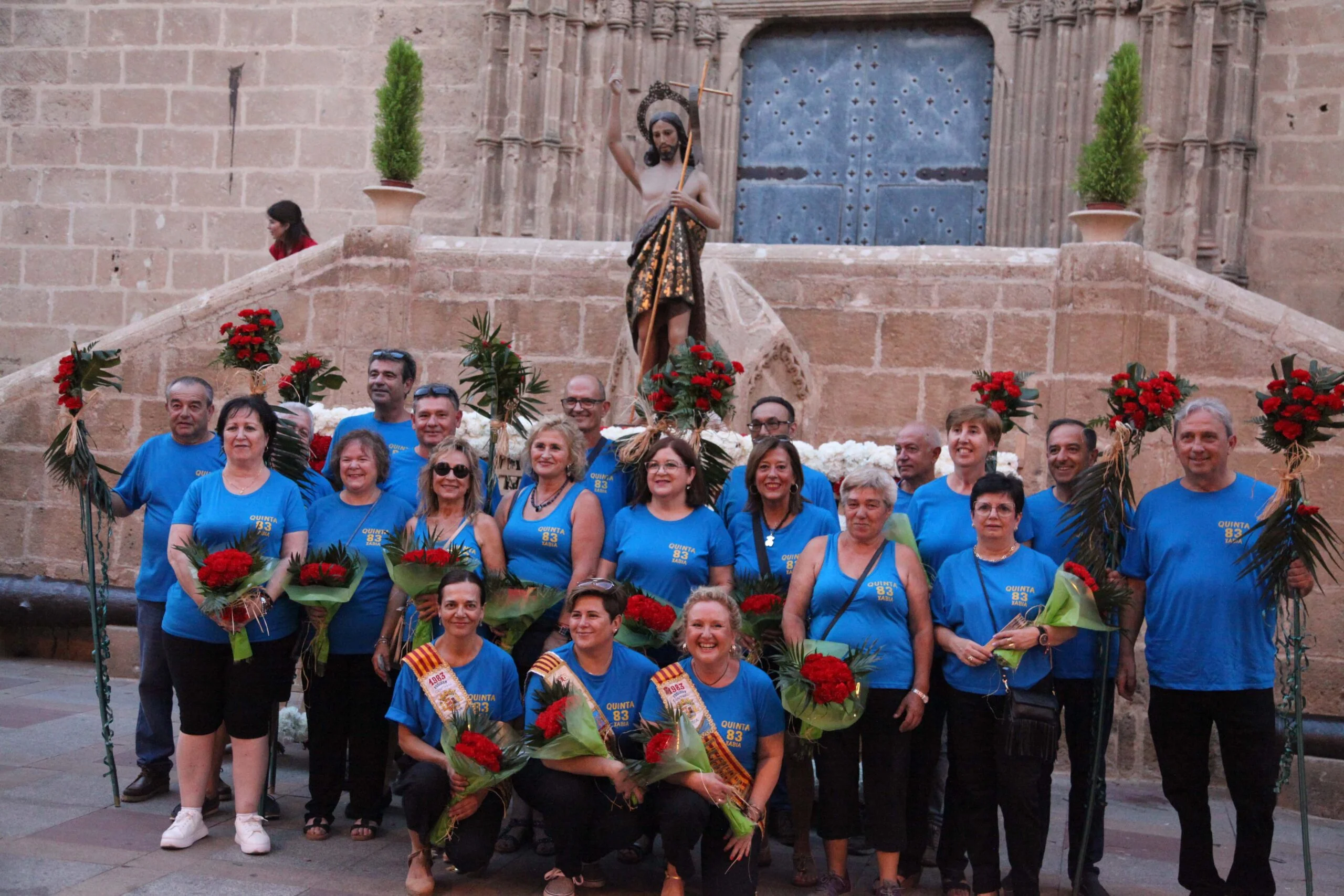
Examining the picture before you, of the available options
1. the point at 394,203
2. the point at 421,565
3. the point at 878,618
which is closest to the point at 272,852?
the point at 421,565

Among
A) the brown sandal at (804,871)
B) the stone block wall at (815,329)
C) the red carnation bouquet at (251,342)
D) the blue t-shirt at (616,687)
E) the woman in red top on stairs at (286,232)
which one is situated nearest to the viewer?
the blue t-shirt at (616,687)

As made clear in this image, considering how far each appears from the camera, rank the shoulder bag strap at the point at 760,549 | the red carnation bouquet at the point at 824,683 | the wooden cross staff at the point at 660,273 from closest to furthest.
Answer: the red carnation bouquet at the point at 824,683 → the shoulder bag strap at the point at 760,549 → the wooden cross staff at the point at 660,273

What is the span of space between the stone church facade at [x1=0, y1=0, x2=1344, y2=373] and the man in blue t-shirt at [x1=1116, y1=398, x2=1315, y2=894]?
7.14 m

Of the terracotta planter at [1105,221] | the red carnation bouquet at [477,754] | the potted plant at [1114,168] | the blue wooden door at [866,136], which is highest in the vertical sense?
the blue wooden door at [866,136]

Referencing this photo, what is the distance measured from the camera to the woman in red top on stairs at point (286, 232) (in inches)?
384

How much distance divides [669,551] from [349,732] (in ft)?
4.73

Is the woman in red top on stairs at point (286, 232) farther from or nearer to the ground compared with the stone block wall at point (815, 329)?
farther from the ground

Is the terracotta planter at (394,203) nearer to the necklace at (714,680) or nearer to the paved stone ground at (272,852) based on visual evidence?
the paved stone ground at (272,852)

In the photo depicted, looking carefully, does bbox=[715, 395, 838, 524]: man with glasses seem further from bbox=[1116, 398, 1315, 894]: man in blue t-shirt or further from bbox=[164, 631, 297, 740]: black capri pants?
bbox=[164, 631, 297, 740]: black capri pants

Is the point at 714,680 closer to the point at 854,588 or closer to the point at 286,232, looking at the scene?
the point at 854,588

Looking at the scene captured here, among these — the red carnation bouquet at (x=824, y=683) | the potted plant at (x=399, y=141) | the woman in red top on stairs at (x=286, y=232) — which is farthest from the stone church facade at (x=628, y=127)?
the red carnation bouquet at (x=824, y=683)

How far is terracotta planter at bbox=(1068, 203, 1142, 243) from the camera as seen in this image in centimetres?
849

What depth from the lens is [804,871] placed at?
4895 mm

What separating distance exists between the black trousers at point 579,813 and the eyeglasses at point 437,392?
1.68m
